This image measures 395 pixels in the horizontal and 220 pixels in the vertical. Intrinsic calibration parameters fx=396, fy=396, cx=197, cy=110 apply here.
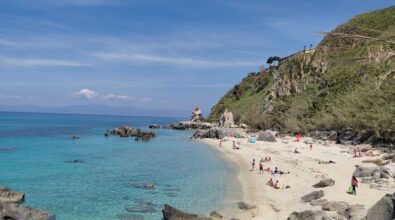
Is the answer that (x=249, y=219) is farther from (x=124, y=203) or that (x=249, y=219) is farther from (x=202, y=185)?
(x=202, y=185)

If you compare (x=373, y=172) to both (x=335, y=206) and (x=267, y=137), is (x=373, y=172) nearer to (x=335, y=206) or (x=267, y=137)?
(x=335, y=206)

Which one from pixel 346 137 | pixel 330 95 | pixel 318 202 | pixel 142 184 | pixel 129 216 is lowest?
pixel 129 216

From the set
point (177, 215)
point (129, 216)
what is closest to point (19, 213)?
point (129, 216)

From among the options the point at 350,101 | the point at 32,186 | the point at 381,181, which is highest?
the point at 350,101

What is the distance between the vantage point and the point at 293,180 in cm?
3281

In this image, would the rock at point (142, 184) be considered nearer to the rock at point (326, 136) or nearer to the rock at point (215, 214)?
the rock at point (215, 214)

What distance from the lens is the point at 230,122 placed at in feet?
344

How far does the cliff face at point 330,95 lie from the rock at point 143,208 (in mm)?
14566

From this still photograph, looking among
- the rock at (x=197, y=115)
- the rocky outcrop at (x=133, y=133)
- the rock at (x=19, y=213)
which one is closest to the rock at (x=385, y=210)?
the rock at (x=19, y=213)

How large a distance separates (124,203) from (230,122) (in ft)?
259

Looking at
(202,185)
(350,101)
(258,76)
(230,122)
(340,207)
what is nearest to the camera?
(340,207)

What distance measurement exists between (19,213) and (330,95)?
69.5m

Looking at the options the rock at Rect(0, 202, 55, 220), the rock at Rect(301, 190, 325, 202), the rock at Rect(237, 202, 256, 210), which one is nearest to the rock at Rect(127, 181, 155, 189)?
the rock at Rect(237, 202, 256, 210)

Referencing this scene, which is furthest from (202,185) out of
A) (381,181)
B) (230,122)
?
(230,122)
